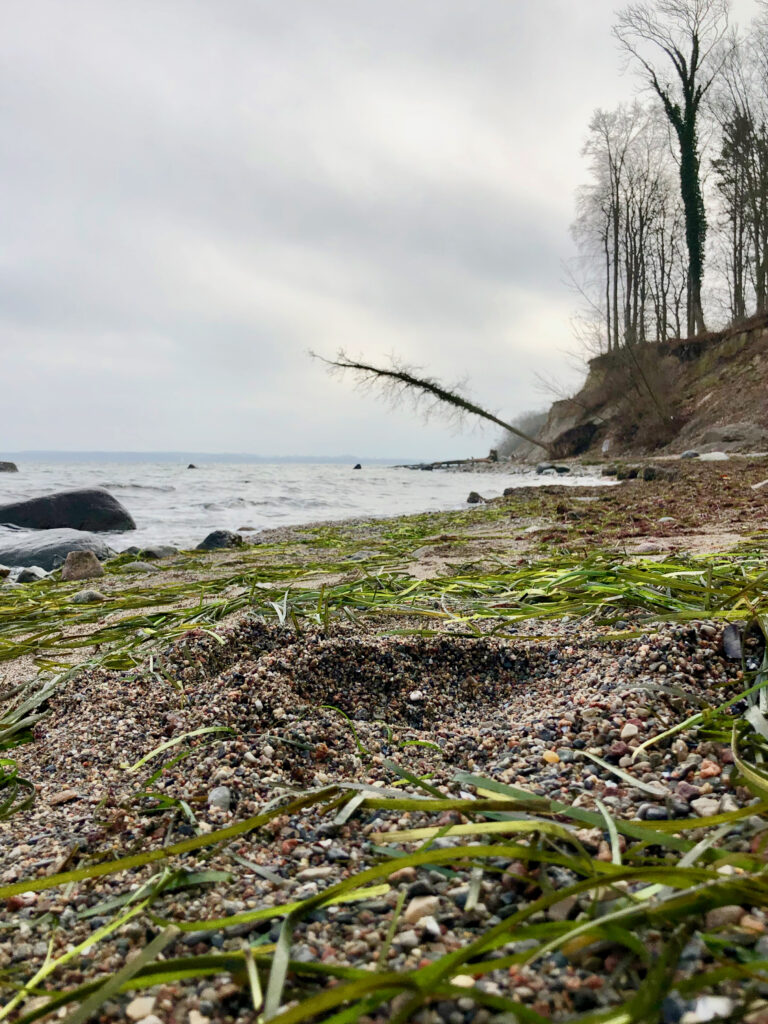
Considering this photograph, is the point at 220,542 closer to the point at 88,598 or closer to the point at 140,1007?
the point at 88,598

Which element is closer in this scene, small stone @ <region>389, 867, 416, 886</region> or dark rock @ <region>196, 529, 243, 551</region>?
small stone @ <region>389, 867, 416, 886</region>

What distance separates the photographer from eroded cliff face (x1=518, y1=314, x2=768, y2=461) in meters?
16.3

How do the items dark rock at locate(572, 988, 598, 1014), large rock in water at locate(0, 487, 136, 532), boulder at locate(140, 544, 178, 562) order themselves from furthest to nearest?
large rock in water at locate(0, 487, 136, 532), boulder at locate(140, 544, 178, 562), dark rock at locate(572, 988, 598, 1014)

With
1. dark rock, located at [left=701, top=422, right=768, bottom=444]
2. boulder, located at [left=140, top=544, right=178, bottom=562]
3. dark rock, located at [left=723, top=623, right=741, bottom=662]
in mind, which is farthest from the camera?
dark rock, located at [left=701, top=422, right=768, bottom=444]

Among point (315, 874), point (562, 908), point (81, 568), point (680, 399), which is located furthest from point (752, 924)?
point (680, 399)

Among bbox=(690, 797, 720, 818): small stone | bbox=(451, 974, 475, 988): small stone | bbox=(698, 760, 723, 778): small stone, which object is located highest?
bbox=(698, 760, 723, 778): small stone

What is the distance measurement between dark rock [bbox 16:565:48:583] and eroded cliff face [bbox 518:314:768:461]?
14.1 metres

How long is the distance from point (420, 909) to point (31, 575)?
222 inches

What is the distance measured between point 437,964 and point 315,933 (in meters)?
0.20

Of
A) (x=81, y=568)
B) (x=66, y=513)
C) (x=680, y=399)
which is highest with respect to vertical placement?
(x=680, y=399)

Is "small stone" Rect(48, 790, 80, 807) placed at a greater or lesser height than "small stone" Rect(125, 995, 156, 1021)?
lesser

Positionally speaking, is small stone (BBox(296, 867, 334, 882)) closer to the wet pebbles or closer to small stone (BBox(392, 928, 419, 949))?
the wet pebbles

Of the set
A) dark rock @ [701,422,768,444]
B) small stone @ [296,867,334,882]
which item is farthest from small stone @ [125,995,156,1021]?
dark rock @ [701,422,768,444]

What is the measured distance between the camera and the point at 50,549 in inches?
254
